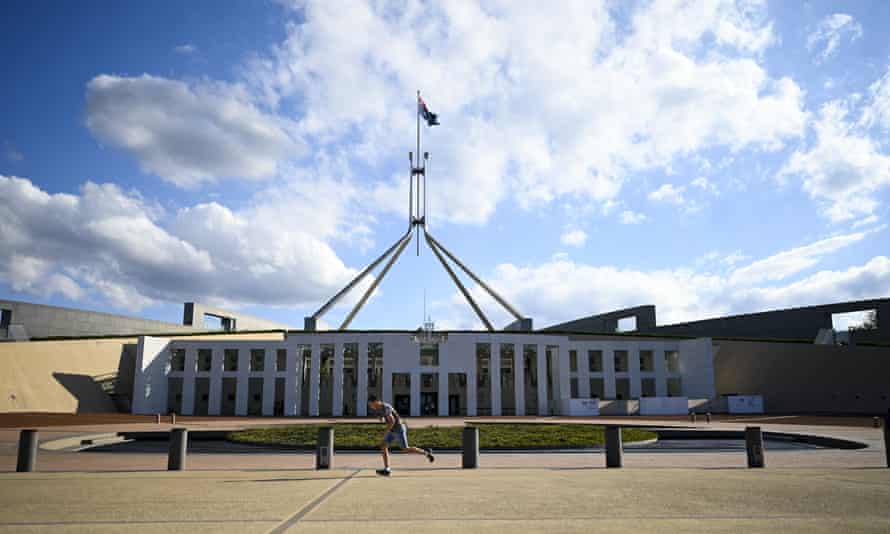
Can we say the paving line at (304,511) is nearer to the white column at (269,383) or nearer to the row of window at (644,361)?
the white column at (269,383)

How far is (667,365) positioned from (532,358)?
414 inches

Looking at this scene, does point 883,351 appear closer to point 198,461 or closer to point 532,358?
point 532,358

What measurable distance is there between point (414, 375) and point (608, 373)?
13979mm

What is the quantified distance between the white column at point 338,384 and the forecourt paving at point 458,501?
3029cm

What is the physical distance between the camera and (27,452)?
34.7ft

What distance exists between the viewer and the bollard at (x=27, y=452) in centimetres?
1053

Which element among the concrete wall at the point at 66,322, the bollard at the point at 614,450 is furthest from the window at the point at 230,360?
the bollard at the point at 614,450

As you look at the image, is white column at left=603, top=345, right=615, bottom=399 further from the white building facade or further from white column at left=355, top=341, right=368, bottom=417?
white column at left=355, top=341, right=368, bottom=417

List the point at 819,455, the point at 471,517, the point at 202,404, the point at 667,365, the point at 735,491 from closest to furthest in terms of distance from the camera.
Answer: the point at 471,517
the point at 735,491
the point at 819,455
the point at 202,404
the point at 667,365

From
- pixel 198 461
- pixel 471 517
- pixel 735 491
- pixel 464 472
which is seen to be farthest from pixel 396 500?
pixel 198 461

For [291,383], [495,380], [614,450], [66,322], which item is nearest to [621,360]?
[495,380]

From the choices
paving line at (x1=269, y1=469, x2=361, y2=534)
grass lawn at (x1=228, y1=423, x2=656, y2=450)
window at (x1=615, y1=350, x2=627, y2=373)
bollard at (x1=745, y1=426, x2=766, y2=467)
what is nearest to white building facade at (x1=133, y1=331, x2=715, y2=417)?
window at (x1=615, y1=350, x2=627, y2=373)

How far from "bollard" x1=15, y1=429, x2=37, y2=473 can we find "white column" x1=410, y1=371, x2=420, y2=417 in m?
29.3

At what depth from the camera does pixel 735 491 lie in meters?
7.63
